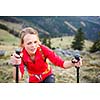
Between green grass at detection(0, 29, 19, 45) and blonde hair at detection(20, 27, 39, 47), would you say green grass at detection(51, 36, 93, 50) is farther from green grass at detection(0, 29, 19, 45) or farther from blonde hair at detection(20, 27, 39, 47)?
green grass at detection(0, 29, 19, 45)

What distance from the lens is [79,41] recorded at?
6.42 m

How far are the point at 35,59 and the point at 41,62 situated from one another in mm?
73

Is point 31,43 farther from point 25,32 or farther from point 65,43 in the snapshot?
point 65,43

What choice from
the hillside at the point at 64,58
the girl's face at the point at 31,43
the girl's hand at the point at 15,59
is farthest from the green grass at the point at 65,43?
the girl's hand at the point at 15,59

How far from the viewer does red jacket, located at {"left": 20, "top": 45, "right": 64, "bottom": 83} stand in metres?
6.39

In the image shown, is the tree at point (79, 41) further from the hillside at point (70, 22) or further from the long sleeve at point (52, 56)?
the long sleeve at point (52, 56)

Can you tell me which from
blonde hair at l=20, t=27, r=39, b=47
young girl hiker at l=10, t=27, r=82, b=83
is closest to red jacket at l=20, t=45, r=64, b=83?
young girl hiker at l=10, t=27, r=82, b=83

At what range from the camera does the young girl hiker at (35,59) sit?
6.36 metres

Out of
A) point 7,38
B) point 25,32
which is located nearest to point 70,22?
point 25,32
